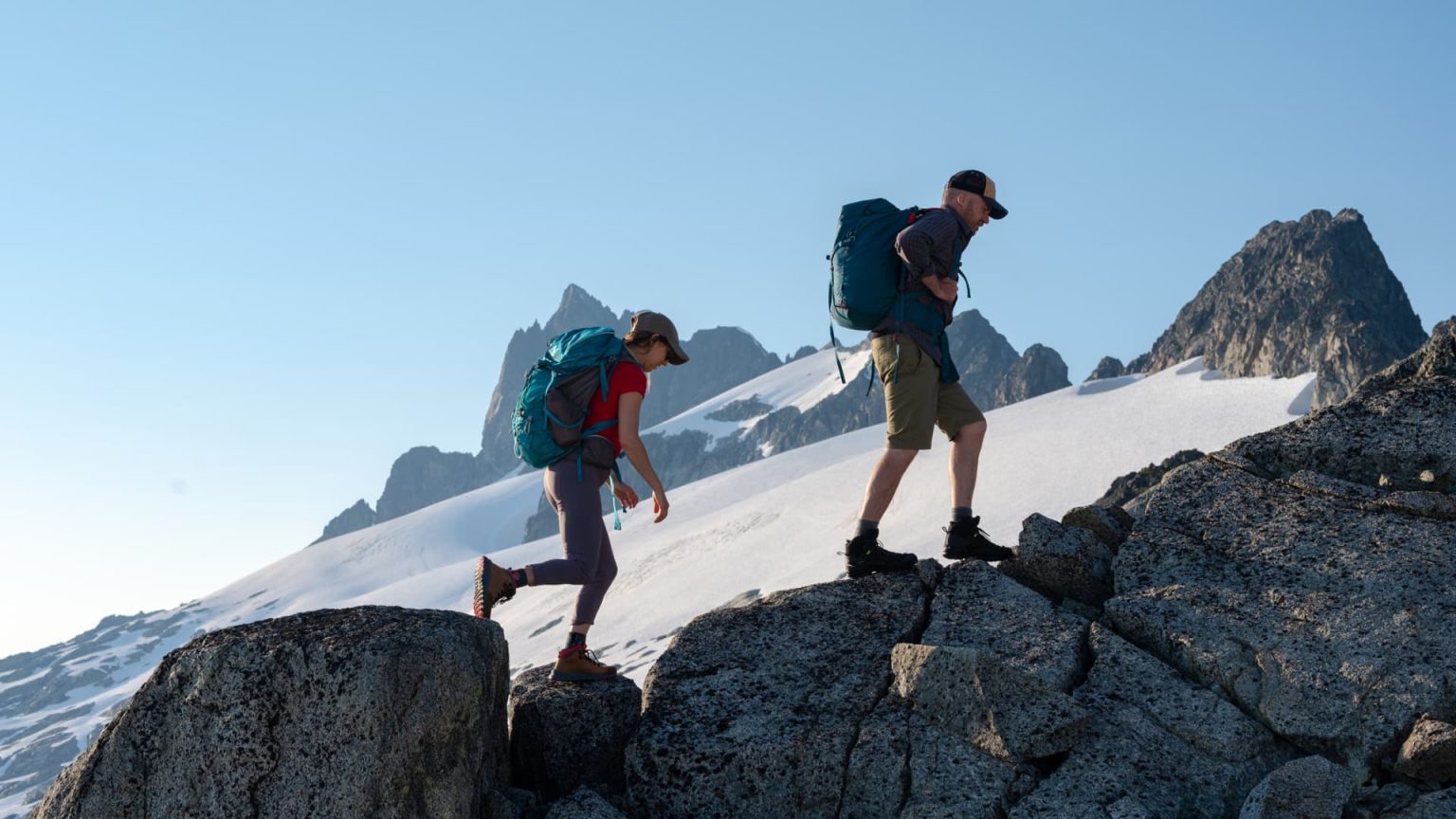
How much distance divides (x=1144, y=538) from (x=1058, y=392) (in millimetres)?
174041

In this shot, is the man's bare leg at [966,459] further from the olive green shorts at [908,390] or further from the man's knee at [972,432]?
the olive green shorts at [908,390]

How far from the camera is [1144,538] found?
11.3 metres

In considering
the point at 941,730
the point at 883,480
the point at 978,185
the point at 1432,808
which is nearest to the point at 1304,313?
the point at 978,185

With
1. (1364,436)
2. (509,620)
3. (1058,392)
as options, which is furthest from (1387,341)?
(1364,436)

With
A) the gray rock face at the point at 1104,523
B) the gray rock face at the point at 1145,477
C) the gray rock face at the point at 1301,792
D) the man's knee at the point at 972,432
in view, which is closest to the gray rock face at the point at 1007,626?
the man's knee at the point at 972,432

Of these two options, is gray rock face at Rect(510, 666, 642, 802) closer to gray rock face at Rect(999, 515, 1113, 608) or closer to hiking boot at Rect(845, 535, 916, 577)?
hiking boot at Rect(845, 535, 916, 577)

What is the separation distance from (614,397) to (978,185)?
3.84 metres

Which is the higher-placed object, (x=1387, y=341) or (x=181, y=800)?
(x=181, y=800)

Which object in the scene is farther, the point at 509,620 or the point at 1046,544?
the point at 509,620

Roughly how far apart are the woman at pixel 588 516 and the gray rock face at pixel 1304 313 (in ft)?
439

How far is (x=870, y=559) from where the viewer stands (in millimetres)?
11367

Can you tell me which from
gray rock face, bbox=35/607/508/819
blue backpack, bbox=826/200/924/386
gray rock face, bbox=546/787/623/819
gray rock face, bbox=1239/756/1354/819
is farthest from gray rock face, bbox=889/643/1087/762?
gray rock face, bbox=35/607/508/819

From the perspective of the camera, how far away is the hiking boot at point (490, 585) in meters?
9.69

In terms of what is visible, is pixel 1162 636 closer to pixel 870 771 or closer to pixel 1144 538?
pixel 1144 538
